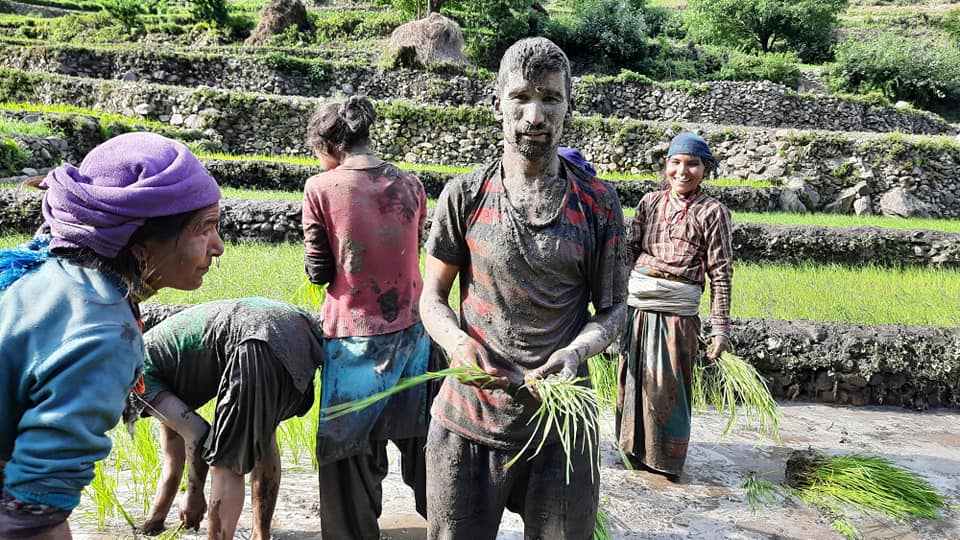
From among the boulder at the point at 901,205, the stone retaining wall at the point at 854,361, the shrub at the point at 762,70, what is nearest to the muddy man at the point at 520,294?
the stone retaining wall at the point at 854,361

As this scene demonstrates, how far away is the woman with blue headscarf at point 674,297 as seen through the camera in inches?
137

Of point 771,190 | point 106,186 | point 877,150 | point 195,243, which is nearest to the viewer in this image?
point 106,186

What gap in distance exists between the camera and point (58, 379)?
123 centimetres

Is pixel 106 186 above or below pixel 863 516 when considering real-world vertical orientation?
above

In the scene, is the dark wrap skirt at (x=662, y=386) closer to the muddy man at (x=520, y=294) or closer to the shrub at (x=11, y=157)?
the muddy man at (x=520, y=294)

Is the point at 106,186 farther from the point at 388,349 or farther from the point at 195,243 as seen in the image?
the point at 388,349

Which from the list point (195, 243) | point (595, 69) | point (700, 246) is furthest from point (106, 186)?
point (595, 69)

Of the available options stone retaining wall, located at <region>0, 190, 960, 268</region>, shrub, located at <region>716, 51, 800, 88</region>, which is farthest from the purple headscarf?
shrub, located at <region>716, 51, 800, 88</region>

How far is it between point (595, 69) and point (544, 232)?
24.2 m

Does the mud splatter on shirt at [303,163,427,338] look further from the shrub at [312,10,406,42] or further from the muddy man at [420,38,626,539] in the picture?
the shrub at [312,10,406,42]

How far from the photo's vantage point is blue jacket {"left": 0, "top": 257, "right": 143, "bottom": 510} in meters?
1.23

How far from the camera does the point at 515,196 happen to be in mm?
1861

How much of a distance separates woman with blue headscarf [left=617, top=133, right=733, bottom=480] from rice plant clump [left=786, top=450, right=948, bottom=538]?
64cm

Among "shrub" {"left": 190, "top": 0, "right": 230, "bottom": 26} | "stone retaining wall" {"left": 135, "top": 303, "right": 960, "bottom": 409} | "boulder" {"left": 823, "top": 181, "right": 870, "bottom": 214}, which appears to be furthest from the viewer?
"shrub" {"left": 190, "top": 0, "right": 230, "bottom": 26}
